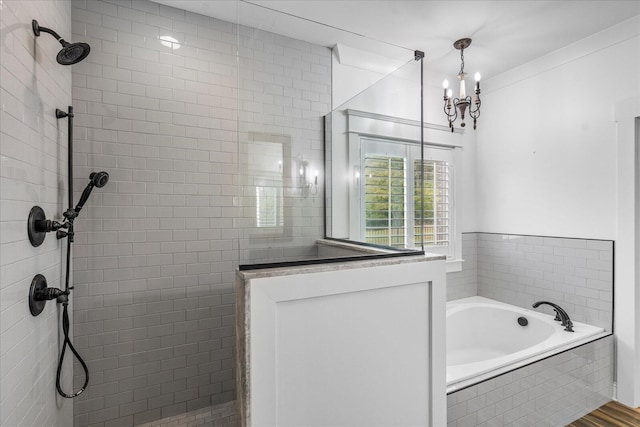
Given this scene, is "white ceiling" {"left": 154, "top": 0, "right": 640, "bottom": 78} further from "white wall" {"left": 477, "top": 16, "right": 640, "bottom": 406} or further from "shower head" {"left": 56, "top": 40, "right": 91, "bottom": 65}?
"shower head" {"left": 56, "top": 40, "right": 91, "bottom": 65}

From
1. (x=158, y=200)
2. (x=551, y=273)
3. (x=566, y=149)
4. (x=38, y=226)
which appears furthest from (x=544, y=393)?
(x=38, y=226)

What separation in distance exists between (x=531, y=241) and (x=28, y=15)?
3.71 meters

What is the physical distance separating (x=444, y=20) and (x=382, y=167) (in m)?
1.34

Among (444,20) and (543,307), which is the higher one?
(444,20)

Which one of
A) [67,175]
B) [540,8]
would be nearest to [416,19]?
[540,8]

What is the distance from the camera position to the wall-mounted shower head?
1369 millimetres

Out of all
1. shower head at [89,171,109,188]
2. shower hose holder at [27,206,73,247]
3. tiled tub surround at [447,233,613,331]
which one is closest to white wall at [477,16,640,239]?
tiled tub surround at [447,233,613,331]

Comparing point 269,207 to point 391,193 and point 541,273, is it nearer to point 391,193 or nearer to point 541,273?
point 391,193

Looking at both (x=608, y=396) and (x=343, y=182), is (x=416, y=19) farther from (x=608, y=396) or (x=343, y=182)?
(x=608, y=396)

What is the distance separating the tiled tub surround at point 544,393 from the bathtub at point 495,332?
0.43 ft

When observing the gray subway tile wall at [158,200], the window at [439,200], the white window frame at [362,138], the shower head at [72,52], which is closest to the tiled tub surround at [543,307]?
the window at [439,200]

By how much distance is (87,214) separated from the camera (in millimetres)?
1938

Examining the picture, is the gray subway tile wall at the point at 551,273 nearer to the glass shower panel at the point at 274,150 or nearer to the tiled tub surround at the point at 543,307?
the tiled tub surround at the point at 543,307

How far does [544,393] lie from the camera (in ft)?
6.98
